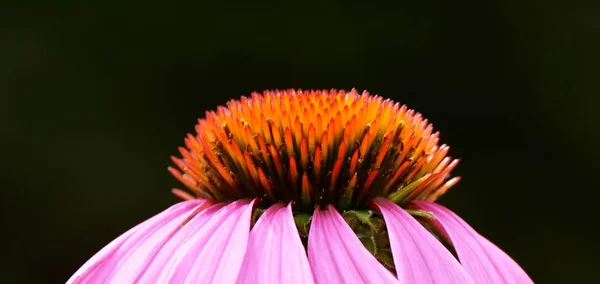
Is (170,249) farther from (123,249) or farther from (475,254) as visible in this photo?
(475,254)

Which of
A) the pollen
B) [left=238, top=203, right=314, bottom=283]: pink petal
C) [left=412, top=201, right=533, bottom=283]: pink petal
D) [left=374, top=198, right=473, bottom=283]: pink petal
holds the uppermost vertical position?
the pollen


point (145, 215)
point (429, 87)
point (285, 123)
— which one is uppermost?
point (285, 123)

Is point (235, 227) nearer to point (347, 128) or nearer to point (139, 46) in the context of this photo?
point (347, 128)

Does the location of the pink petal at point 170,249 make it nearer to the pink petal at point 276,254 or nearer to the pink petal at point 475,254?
the pink petal at point 276,254

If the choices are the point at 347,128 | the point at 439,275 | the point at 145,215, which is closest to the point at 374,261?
the point at 439,275

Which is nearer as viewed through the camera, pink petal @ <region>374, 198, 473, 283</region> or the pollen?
pink petal @ <region>374, 198, 473, 283</region>

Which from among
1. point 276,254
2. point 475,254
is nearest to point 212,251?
point 276,254

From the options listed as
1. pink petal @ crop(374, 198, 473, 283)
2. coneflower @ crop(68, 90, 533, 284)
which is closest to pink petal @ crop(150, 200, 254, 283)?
coneflower @ crop(68, 90, 533, 284)

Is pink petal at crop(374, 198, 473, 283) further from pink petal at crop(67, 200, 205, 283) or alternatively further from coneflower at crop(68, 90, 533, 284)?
pink petal at crop(67, 200, 205, 283)
